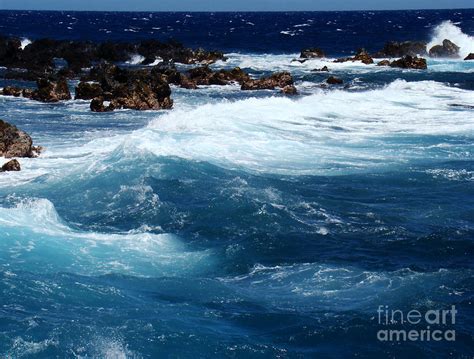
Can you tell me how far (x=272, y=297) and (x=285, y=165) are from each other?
994cm

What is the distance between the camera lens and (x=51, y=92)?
36.1 m

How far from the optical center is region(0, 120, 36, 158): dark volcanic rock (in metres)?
21.5

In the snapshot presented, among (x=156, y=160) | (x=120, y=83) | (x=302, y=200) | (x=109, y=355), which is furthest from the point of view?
(x=120, y=83)

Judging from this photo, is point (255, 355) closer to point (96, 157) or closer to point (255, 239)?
point (255, 239)

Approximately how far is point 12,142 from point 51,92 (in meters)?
14.9

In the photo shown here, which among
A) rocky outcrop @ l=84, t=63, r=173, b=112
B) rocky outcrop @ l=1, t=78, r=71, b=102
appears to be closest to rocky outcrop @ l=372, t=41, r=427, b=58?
rocky outcrop @ l=84, t=63, r=173, b=112

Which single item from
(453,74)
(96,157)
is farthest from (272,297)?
(453,74)

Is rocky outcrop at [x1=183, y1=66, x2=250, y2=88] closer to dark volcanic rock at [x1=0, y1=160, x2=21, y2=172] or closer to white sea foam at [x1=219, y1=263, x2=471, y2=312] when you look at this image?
dark volcanic rock at [x1=0, y1=160, x2=21, y2=172]

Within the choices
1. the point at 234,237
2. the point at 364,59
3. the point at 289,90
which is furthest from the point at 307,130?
the point at 364,59

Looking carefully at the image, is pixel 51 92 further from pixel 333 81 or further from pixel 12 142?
pixel 333 81

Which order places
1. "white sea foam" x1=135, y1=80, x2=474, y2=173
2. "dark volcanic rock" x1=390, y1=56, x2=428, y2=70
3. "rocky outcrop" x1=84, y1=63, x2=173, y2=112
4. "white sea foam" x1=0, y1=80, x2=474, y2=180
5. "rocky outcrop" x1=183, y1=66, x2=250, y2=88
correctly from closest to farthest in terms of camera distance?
"white sea foam" x1=0, y1=80, x2=474, y2=180, "white sea foam" x1=135, y1=80, x2=474, y2=173, "rocky outcrop" x1=84, y1=63, x2=173, y2=112, "rocky outcrop" x1=183, y1=66, x2=250, y2=88, "dark volcanic rock" x1=390, y1=56, x2=428, y2=70

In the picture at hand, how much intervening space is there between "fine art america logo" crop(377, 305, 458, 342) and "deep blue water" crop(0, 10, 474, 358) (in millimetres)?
115

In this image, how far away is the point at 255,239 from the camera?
48.4 ft

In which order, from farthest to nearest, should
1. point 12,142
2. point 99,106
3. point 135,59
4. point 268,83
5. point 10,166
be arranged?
1. point 135,59
2. point 268,83
3. point 99,106
4. point 12,142
5. point 10,166
